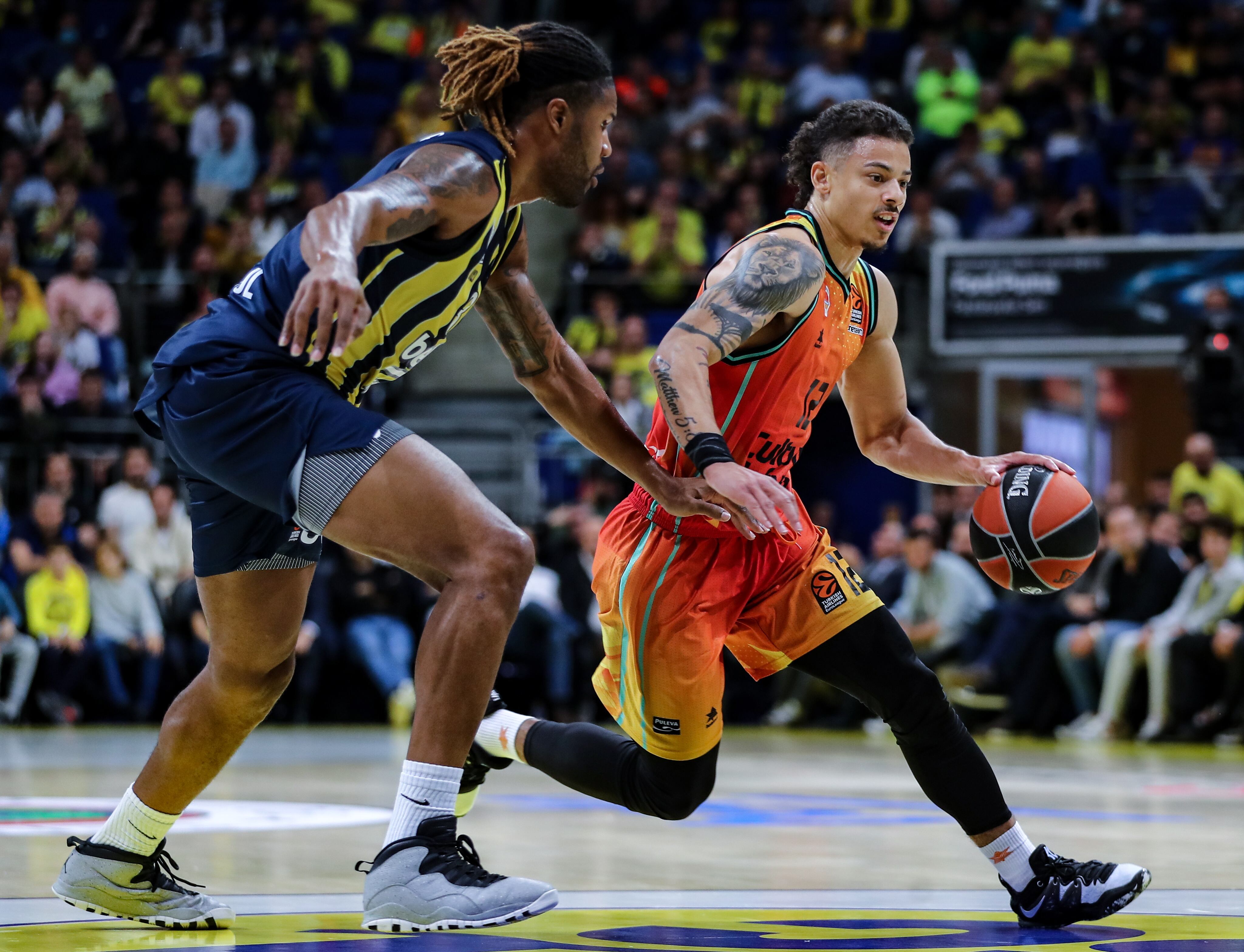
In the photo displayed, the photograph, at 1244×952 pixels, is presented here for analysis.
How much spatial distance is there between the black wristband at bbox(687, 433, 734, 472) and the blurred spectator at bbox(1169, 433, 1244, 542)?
9.21 m

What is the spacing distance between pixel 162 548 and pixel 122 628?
77 centimetres

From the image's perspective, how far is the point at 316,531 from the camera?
3480 millimetres

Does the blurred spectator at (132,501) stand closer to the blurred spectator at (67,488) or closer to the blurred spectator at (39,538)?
the blurred spectator at (67,488)

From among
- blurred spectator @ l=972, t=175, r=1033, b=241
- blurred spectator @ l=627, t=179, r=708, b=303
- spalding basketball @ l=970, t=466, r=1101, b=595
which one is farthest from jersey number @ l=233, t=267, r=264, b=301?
blurred spectator @ l=972, t=175, r=1033, b=241

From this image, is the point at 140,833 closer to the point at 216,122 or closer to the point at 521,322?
the point at 521,322

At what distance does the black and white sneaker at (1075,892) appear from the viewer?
13.0 ft

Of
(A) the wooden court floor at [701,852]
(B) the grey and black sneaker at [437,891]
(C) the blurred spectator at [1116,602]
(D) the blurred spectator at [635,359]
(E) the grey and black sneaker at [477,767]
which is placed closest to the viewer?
(B) the grey and black sneaker at [437,891]

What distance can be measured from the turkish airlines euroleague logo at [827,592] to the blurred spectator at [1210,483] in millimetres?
8692

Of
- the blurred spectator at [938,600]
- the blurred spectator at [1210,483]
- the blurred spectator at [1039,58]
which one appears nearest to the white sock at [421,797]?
the blurred spectator at [938,600]

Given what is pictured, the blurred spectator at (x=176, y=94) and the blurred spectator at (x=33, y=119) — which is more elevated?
the blurred spectator at (x=176, y=94)

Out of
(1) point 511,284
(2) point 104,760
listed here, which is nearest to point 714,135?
(2) point 104,760

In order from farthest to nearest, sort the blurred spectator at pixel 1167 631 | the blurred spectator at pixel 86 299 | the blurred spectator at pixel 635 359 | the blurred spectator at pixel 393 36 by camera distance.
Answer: the blurred spectator at pixel 393 36, the blurred spectator at pixel 86 299, the blurred spectator at pixel 635 359, the blurred spectator at pixel 1167 631

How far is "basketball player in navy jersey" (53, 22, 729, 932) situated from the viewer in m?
3.31

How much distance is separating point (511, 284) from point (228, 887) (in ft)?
5.82
